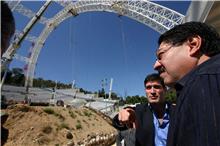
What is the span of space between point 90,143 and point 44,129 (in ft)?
8.82

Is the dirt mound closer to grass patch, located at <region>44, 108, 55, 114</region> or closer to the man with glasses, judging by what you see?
grass patch, located at <region>44, 108, 55, 114</region>

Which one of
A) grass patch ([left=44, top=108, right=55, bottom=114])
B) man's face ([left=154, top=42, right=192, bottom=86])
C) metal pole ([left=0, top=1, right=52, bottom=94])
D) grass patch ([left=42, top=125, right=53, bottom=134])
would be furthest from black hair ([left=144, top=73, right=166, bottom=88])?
metal pole ([left=0, top=1, right=52, bottom=94])

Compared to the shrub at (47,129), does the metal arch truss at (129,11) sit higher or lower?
higher

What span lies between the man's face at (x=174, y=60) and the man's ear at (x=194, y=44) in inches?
0.6

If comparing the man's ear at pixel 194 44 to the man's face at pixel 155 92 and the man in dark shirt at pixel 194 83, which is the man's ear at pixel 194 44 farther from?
the man's face at pixel 155 92

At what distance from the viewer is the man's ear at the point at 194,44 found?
4.79 feet

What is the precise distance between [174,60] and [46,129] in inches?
718

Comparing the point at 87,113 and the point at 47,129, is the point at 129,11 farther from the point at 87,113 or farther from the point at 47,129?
the point at 47,129

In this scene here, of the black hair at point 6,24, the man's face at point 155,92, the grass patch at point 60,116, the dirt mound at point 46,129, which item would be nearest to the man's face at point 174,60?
the black hair at point 6,24

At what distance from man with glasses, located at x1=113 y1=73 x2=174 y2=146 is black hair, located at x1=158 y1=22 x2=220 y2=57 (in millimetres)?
1051

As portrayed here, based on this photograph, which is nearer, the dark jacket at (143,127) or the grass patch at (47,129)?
the dark jacket at (143,127)

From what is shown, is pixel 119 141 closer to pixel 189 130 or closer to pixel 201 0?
pixel 189 130

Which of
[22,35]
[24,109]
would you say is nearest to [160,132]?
[24,109]

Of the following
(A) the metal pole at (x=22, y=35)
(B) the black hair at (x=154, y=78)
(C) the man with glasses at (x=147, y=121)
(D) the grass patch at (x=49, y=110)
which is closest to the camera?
(C) the man with glasses at (x=147, y=121)
